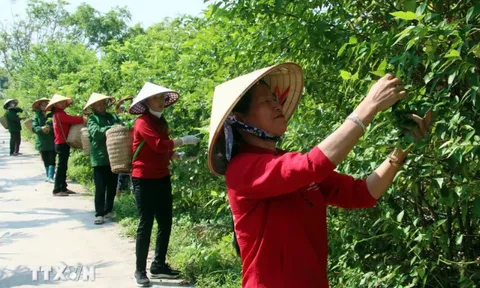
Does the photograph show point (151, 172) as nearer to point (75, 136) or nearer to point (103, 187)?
point (103, 187)

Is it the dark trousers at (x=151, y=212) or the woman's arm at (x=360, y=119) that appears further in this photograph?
the dark trousers at (x=151, y=212)

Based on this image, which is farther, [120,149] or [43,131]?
[43,131]

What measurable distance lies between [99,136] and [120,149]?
5.35 feet

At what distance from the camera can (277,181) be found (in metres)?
2.17

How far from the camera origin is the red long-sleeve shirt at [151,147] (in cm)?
554

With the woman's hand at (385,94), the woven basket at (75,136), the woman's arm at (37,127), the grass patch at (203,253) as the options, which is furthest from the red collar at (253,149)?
the woman's arm at (37,127)

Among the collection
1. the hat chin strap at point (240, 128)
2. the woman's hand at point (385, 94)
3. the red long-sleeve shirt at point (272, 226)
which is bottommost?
the red long-sleeve shirt at point (272, 226)

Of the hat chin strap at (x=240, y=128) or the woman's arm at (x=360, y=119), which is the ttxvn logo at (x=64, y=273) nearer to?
the hat chin strap at (x=240, y=128)

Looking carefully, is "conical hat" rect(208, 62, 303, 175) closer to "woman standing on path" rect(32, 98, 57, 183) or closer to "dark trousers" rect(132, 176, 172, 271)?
"dark trousers" rect(132, 176, 172, 271)

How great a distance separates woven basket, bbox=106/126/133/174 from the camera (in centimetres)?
641

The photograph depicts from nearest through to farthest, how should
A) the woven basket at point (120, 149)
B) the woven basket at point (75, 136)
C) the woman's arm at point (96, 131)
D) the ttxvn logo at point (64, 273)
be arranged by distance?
the ttxvn logo at point (64, 273), the woven basket at point (120, 149), the woman's arm at point (96, 131), the woven basket at point (75, 136)

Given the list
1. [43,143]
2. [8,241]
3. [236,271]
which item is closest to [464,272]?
[236,271]

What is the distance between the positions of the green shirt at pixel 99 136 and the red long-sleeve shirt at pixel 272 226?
5837 millimetres

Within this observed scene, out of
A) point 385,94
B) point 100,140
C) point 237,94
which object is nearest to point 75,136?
point 100,140
